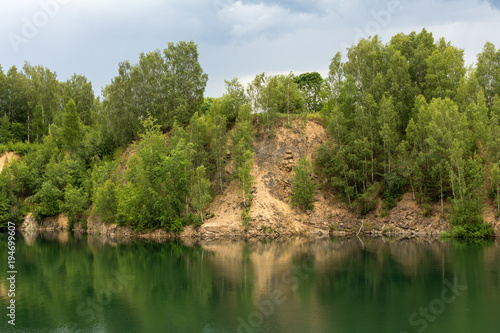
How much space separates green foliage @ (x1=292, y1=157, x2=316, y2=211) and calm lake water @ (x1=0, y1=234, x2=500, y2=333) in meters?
14.7

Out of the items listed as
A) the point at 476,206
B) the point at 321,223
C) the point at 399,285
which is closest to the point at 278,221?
the point at 321,223

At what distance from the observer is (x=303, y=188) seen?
194 feet

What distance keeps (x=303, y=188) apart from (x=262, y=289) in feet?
109

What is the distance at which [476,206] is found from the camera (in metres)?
49.0

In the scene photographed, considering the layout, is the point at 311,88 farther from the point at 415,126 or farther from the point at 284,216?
the point at 284,216

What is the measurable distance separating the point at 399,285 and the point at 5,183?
7028 centimetres

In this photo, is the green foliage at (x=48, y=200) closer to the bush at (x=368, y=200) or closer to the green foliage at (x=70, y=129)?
the green foliage at (x=70, y=129)

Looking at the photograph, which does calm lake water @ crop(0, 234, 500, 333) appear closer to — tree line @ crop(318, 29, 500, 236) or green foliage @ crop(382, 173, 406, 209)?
tree line @ crop(318, 29, 500, 236)

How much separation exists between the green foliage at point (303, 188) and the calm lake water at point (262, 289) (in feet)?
48.3

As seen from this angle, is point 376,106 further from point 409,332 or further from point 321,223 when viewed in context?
point 409,332

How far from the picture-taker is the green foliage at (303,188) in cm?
5906

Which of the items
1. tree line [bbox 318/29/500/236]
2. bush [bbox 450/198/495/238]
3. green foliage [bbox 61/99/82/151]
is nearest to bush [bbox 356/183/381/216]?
tree line [bbox 318/29/500/236]

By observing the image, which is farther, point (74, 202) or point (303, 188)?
point (74, 202)

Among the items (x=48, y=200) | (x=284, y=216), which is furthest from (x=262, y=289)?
(x=48, y=200)
